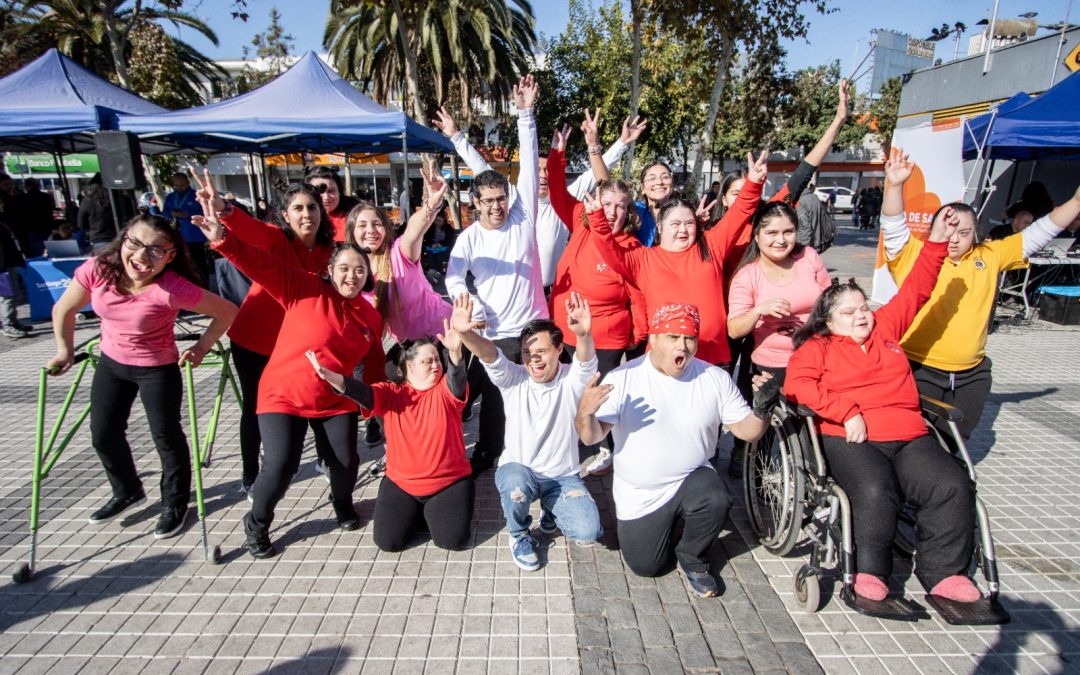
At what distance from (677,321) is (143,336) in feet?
8.94

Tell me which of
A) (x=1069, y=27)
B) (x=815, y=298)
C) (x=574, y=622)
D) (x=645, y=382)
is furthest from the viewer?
(x=1069, y=27)

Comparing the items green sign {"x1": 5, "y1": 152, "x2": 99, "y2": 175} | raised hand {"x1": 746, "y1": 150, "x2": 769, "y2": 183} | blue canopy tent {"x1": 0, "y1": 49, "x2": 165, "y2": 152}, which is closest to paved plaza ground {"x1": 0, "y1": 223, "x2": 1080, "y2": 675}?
raised hand {"x1": 746, "y1": 150, "x2": 769, "y2": 183}

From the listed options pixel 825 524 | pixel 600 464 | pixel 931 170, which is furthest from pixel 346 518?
pixel 931 170

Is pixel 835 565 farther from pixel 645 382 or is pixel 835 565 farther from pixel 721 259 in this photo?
pixel 721 259

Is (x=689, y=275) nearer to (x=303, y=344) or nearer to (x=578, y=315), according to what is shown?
(x=578, y=315)

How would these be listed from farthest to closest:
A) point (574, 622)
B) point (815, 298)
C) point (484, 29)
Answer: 1. point (484, 29)
2. point (815, 298)
3. point (574, 622)

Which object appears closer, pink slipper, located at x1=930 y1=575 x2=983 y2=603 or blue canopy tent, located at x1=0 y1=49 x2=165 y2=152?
pink slipper, located at x1=930 y1=575 x2=983 y2=603

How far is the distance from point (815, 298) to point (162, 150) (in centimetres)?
1188

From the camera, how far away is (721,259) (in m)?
3.51

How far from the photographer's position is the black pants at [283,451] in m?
2.93

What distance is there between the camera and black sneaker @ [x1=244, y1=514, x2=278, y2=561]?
9.83 ft

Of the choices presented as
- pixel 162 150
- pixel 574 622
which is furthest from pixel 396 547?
pixel 162 150

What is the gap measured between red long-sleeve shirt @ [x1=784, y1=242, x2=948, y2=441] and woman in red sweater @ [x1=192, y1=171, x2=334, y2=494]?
101 inches

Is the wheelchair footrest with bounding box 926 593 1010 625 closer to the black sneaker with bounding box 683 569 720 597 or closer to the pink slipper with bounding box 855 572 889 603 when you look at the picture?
the pink slipper with bounding box 855 572 889 603
